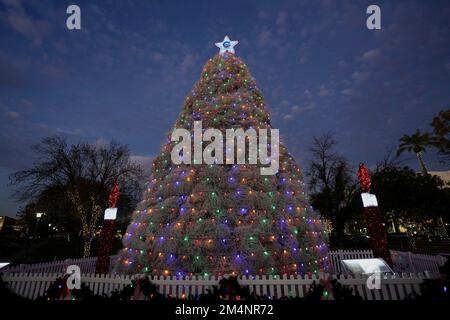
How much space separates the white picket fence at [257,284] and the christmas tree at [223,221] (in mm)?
1211

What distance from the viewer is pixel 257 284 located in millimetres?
5289

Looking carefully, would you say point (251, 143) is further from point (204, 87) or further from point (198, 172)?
point (204, 87)

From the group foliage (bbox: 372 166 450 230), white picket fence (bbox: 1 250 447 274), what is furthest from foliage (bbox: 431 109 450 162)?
foliage (bbox: 372 166 450 230)

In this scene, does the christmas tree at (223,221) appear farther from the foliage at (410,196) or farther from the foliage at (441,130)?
the foliage at (410,196)

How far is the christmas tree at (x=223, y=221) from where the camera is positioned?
6.80 metres

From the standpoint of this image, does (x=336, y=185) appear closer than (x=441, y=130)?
No

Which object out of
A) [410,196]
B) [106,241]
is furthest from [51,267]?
[410,196]

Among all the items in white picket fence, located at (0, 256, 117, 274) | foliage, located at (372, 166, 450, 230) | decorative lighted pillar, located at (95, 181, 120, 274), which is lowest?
white picket fence, located at (0, 256, 117, 274)

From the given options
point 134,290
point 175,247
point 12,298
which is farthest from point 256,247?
point 12,298

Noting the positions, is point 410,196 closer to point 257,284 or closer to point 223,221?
point 223,221

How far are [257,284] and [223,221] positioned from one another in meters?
2.37

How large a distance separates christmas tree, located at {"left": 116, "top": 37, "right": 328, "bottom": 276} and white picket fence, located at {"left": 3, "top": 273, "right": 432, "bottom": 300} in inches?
47.7

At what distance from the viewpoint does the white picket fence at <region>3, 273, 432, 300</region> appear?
4.84 m

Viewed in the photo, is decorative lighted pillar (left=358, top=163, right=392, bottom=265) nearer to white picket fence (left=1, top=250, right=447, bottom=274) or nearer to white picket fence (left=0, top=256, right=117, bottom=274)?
white picket fence (left=1, top=250, right=447, bottom=274)
